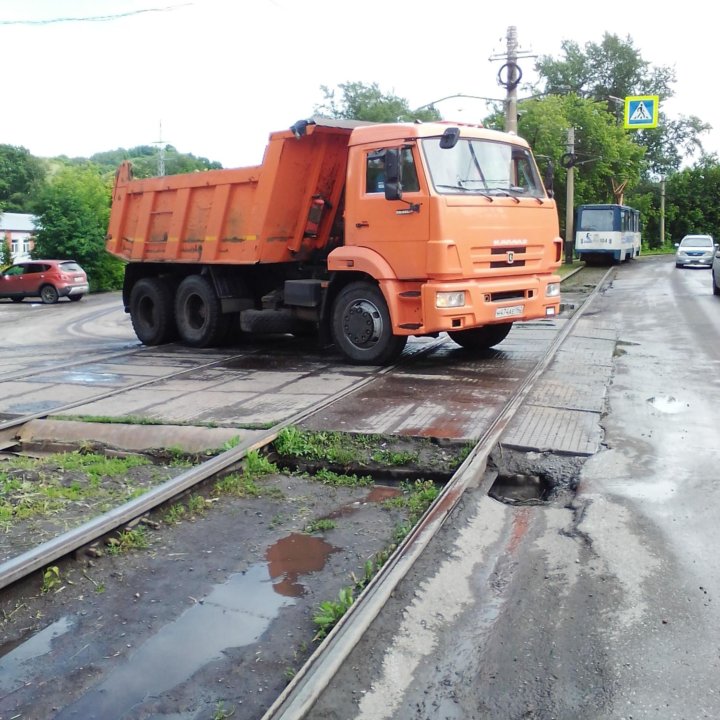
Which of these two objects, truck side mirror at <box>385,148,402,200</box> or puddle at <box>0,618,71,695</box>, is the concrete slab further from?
puddle at <box>0,618,71,695</box>

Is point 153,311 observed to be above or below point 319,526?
above

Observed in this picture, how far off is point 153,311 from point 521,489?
29.7 ft

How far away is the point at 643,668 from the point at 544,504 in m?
2.10

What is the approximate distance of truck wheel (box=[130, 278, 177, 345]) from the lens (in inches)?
523

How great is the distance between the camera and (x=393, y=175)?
9305 mm

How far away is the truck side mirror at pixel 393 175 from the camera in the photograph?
9.25 m

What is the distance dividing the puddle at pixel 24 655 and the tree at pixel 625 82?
250 feet

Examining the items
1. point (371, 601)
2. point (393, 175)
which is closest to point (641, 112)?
point (393, 175)

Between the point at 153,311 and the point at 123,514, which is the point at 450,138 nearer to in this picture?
the point at 123,514

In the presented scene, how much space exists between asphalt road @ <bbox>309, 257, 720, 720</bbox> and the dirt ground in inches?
16.5

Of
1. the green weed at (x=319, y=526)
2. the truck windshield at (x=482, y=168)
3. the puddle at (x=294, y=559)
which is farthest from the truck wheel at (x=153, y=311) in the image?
the puddle at (x=294, y=559)

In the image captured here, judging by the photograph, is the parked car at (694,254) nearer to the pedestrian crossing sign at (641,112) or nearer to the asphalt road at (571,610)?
the pedestrian crossing sign at (641,112)

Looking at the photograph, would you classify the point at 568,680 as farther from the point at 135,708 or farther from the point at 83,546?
the point at 83,546

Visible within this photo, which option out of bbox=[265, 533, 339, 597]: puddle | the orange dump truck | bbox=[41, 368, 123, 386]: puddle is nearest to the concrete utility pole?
the orange dump truck
